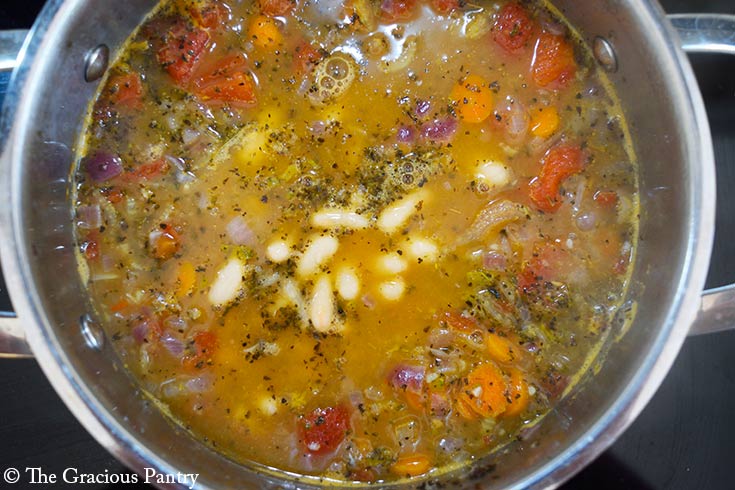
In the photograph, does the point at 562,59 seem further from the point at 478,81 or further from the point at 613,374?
the point at 613,374

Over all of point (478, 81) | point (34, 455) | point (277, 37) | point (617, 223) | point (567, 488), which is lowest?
point (567, 488)

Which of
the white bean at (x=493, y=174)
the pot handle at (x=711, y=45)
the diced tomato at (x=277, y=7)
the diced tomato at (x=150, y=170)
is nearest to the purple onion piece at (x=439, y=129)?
the white bean at (x=493, y=174)

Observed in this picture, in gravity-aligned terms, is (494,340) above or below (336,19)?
below

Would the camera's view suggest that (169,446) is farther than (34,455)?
No

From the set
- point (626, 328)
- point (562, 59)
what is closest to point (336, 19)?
point (562, 59)

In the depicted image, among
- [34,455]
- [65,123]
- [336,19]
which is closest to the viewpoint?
[65,123]

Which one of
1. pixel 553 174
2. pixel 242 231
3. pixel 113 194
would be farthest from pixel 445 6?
pixel 113 194

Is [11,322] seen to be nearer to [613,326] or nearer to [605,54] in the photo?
[613,326]

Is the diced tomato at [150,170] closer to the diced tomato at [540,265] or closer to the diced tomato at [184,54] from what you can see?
the diced tomato at [184,54]
